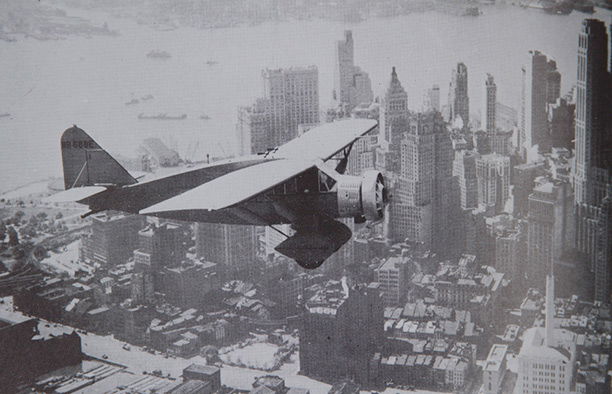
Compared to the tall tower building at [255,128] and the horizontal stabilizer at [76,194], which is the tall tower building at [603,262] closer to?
the tall tower building at [255,128]

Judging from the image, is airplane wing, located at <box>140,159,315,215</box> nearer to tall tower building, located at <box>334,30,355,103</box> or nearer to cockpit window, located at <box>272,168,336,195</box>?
cockpit window, located at <box>272,168,336,195</box>

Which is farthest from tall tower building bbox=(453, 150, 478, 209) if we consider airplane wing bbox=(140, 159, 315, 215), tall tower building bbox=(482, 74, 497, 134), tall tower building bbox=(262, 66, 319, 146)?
airplane wing bbox=(140, 159, 315, 215)

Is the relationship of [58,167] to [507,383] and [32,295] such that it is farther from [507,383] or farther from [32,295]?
[507,383]

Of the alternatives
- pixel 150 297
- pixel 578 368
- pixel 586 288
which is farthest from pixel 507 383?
pixel 150 297

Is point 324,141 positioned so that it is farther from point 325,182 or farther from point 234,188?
point 234,188

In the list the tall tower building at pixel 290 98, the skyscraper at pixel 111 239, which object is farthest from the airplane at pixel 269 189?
the skyscraper at pixel 111 239

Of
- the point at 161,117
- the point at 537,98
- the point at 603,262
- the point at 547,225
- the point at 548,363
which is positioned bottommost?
the point at 548,363

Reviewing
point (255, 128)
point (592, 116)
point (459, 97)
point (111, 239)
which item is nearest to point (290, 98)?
point (255, 128)
